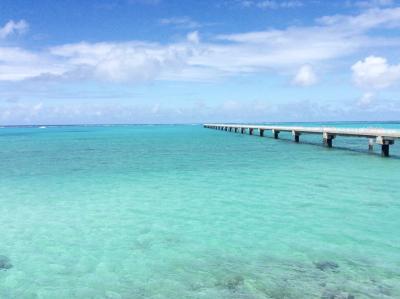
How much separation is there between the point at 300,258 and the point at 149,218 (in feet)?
14.8

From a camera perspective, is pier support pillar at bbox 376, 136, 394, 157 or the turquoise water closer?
the turquoise water

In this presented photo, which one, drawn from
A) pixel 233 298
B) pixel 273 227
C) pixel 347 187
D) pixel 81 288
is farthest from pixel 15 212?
pixel 347 187

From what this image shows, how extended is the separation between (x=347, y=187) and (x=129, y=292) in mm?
10974

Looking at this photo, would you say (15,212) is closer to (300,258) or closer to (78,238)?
(78,238)

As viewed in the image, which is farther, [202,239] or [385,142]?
[385,142]

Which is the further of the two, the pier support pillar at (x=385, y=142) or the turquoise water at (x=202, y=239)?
the pier support pillar at (x=385, y=142)

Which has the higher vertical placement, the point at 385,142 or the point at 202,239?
the point at 385,142

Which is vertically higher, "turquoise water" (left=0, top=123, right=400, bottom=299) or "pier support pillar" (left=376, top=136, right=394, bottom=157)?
"pier support pillar" (left=376, top=136, right=394, bottom=157)

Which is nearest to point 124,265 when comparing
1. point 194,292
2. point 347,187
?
point 194,292

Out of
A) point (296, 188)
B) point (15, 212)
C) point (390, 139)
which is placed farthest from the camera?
point (390, 139)

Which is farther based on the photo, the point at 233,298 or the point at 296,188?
the point at 296,188

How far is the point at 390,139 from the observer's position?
1031 inches

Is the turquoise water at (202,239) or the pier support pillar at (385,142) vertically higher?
the pier support pillar at (385,142)

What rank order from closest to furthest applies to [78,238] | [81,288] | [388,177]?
[81,288]
[78,238]
[388,177]
